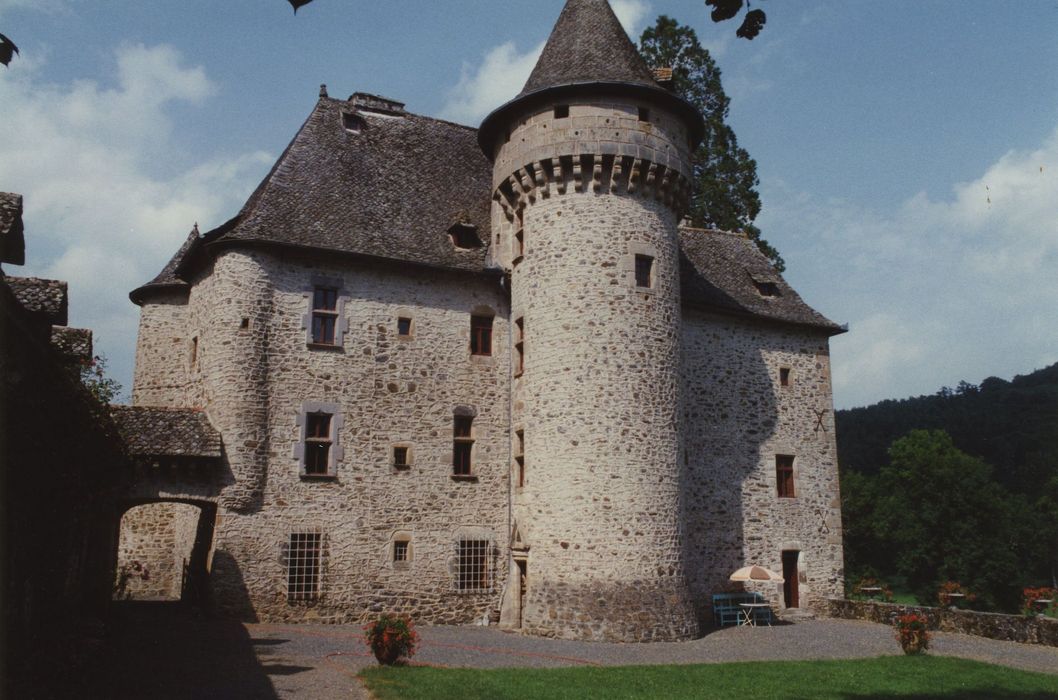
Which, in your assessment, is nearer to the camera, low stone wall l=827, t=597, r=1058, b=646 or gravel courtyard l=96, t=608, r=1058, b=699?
gravel courtyard l=96, t=608, r=1058, b=699

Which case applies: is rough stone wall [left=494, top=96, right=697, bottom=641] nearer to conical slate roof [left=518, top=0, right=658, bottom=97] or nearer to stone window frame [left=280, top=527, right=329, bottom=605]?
conical slate roof [left=518, top=0, right=658, bottom=97]

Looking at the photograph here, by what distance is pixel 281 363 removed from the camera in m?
18.3

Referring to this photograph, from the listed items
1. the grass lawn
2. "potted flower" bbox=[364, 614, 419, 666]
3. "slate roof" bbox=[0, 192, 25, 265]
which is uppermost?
"slate roof" bbox=[0, 192, 25, 265]

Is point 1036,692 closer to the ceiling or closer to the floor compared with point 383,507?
closer to the floor

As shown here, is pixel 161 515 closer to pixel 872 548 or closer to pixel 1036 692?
pixel 1036 692

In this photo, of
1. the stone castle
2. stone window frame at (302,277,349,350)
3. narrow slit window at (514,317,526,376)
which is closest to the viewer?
the stone castle

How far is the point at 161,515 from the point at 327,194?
29.7 feet

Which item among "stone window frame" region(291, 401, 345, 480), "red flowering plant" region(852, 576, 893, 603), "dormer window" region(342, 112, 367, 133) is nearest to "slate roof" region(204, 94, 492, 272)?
"dormer window" region(342, 112, 367, 133)

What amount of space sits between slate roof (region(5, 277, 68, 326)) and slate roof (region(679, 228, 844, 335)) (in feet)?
47.7

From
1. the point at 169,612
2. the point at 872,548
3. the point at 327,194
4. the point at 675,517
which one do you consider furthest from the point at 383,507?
the point at 872,548

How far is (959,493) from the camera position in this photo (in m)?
43.2

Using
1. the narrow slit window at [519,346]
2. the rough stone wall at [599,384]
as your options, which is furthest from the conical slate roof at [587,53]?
the narrow slit window at [519,346]

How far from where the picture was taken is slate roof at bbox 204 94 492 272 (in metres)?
19.1

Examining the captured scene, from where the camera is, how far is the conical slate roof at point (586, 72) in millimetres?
18406
